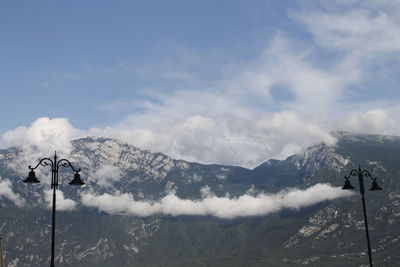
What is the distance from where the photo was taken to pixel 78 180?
3628 centimetres

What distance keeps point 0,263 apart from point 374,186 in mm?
34282

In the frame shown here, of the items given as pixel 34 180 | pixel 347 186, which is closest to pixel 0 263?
pixel 34 180

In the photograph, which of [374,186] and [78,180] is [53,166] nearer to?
[78,180]

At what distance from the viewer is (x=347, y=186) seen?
41.5m

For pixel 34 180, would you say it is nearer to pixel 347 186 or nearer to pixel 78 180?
pixel 78 180

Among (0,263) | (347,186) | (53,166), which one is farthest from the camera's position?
(0,263)

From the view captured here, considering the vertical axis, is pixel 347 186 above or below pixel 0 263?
above

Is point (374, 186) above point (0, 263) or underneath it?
above

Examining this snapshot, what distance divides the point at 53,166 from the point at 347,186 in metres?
23.8

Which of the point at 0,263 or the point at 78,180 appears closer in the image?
the point at 78,180

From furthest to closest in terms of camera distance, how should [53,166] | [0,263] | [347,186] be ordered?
1. [0,263]
2. [347,186]
3. [53,166]

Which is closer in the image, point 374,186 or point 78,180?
point 78,180

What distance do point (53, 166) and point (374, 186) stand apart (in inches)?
1028

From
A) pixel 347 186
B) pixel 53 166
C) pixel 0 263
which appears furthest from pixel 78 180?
pixel 347 186
